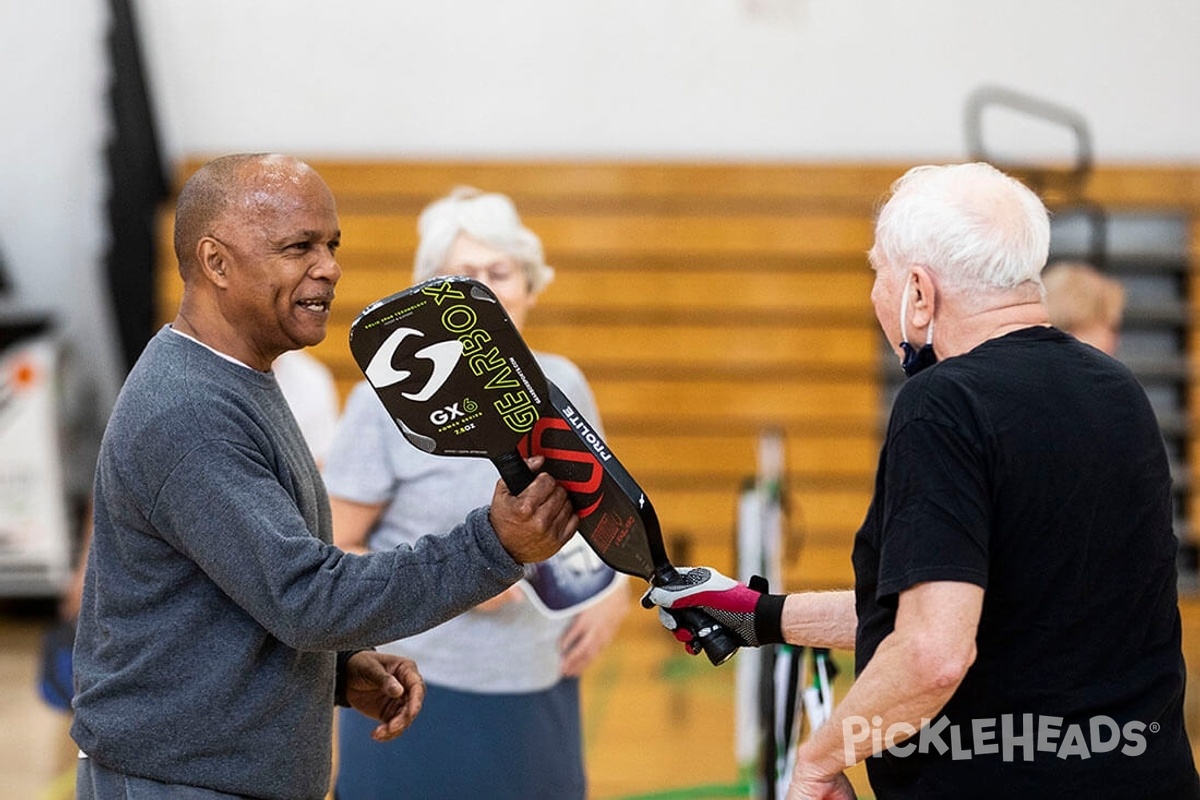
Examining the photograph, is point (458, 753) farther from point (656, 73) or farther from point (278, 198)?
point (656, 73)

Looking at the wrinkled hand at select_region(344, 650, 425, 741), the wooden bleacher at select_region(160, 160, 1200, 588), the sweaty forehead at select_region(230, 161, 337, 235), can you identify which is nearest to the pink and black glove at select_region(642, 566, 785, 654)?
the wrinkled hand at select_region(344, 650, 425, 741)

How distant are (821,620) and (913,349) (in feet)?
1.41

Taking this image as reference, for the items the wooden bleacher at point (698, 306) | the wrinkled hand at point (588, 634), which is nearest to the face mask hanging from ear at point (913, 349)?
the wrinkled hand at point (588, 634)

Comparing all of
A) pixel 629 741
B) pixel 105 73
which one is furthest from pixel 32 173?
pixel 629 741

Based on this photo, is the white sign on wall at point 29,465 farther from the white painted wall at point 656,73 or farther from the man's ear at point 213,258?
the man's ear at point 213,258

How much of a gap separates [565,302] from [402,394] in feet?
18.1

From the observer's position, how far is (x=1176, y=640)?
5.94 ft

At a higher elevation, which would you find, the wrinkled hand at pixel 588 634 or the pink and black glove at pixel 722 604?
the pink and black glove at pixel 722 604

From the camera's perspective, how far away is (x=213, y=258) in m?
1.83

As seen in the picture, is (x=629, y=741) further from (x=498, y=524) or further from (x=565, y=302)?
(x=498, y=524)

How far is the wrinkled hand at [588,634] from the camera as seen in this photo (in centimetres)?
279

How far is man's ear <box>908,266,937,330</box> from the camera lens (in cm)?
179

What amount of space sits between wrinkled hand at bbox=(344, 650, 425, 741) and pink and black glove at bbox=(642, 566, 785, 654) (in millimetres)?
373

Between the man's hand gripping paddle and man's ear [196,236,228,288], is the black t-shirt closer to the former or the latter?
the man's hand gripping paddle
